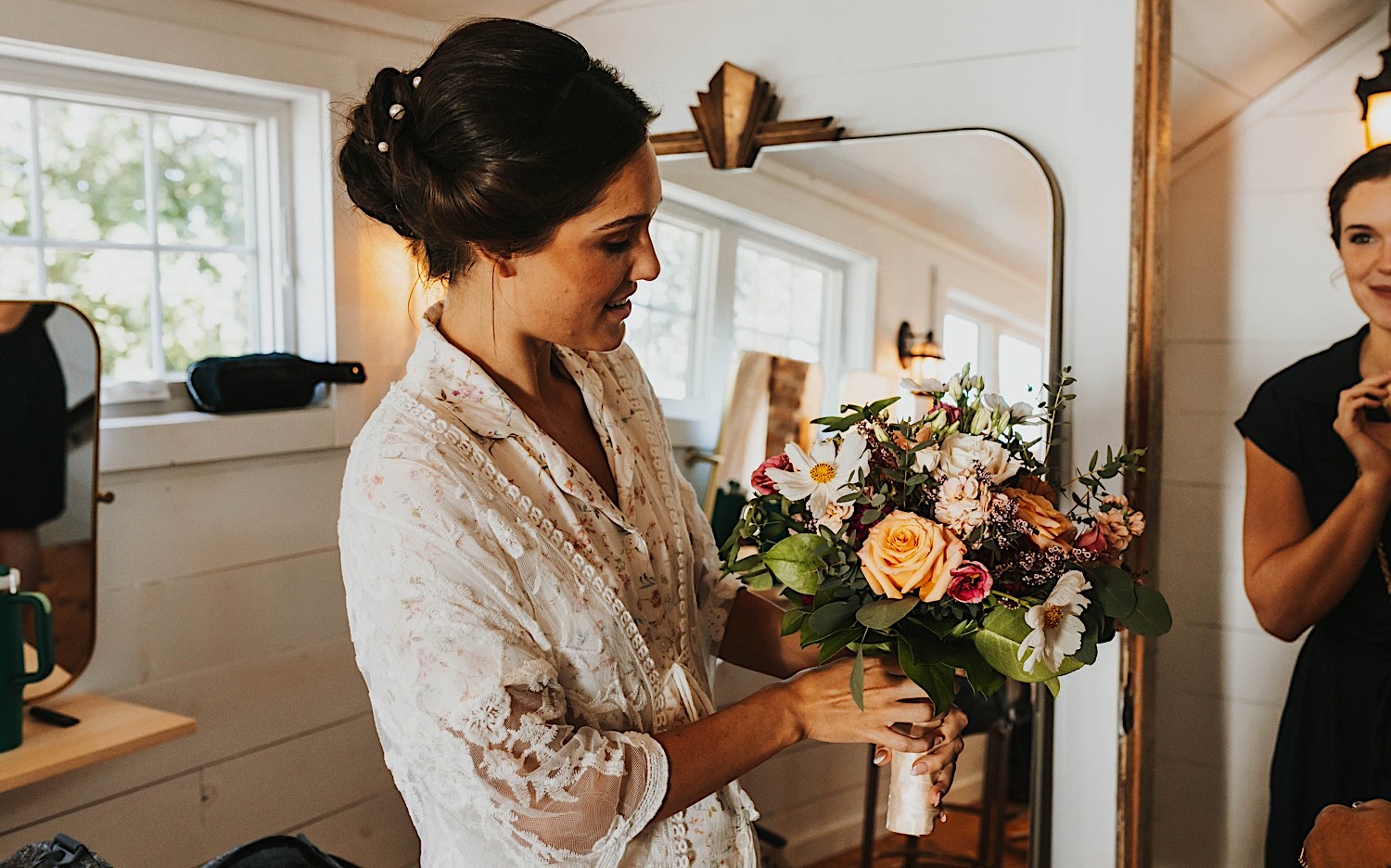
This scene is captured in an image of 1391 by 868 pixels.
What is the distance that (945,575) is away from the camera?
1.15m

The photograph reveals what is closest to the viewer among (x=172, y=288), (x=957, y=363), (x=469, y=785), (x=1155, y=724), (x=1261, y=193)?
(x=469, y=785)

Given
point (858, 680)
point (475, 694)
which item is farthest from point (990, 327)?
point (475, 694)

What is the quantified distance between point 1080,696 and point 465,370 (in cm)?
115

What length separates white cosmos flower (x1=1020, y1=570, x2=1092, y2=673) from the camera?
1145 mm

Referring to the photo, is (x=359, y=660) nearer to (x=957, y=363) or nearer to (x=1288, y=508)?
(x=957, y=363)

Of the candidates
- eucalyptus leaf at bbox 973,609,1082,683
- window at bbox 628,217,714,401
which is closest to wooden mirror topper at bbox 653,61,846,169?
window at bbox 628,217,714,401

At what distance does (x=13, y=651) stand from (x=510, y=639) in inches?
36.8

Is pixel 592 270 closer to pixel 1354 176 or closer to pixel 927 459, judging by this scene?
pixel 927 459

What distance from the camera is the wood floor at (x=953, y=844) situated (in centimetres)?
196

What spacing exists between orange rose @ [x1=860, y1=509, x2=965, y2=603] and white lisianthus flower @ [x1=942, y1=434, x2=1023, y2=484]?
0.27ft

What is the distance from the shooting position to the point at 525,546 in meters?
1.21

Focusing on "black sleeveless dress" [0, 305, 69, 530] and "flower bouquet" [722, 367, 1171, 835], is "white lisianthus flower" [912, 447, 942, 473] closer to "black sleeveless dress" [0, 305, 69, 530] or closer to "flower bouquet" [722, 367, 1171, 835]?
"flower bouquet" [722, 367, 1171, 835]

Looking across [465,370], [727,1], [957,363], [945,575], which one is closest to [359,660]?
[465,370]

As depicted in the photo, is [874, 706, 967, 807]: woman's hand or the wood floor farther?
the wood floor
